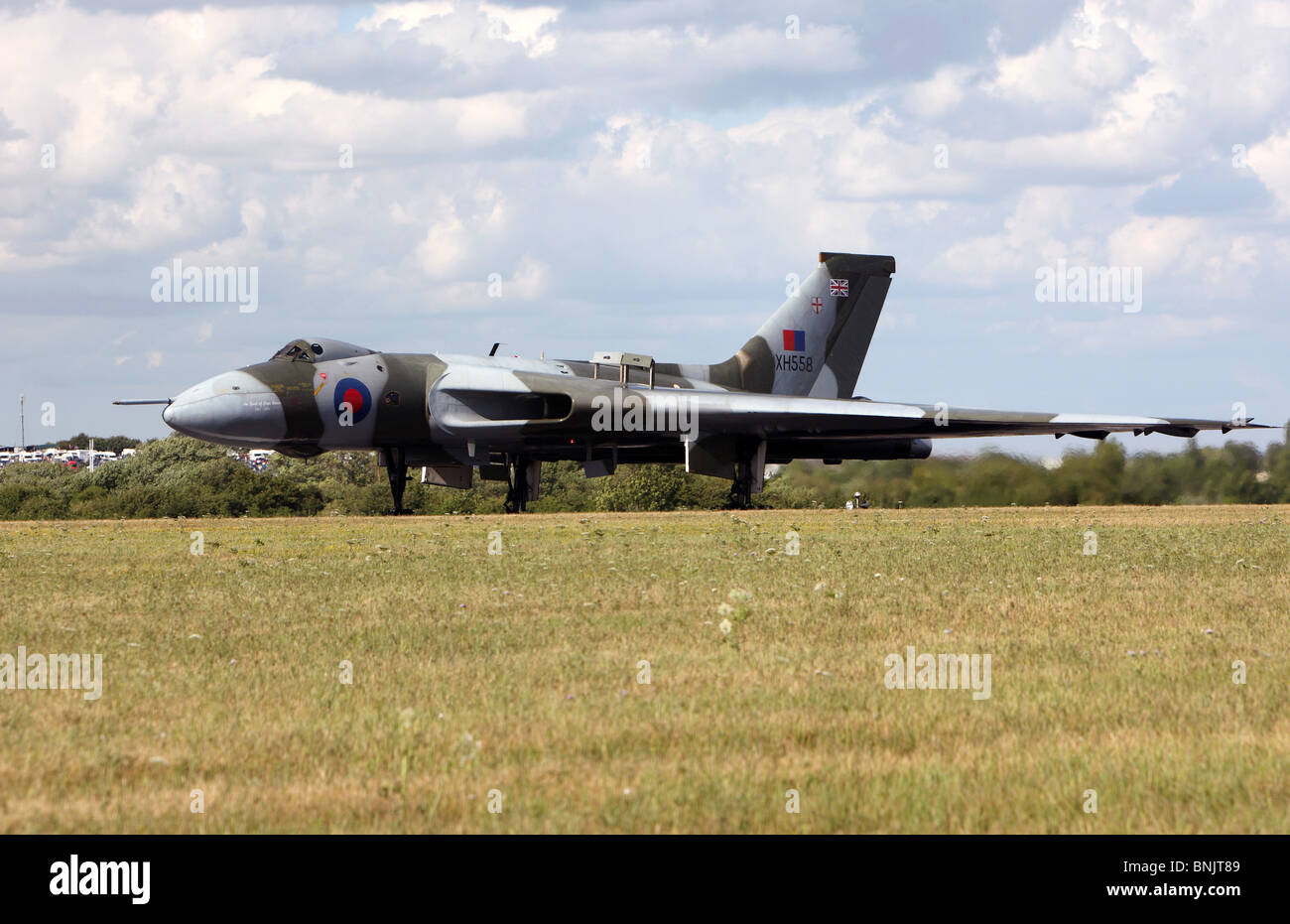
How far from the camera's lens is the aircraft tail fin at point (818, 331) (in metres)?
35.2

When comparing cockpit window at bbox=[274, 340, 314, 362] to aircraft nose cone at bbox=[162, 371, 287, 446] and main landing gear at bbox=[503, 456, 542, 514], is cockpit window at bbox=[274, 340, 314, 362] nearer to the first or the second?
aircraft nose cone at bbox=[162, 371, 287, 446]

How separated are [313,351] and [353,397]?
1251mm

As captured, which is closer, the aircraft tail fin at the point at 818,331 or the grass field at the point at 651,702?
the grass field at the point at 651,702

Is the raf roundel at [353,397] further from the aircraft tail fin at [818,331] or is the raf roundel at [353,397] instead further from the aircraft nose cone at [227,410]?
the aircraft tail fin at [818,331]

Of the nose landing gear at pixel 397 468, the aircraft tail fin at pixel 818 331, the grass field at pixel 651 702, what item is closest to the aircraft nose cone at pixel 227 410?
the nose landing gear at pixel 397 468

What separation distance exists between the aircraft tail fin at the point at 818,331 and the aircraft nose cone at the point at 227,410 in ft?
39.9

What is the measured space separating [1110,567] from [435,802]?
987cm

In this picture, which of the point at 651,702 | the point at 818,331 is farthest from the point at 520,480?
the point at 651,702

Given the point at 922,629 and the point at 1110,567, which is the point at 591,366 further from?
the point at 922,629

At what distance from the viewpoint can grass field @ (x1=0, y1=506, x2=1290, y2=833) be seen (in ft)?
17.7

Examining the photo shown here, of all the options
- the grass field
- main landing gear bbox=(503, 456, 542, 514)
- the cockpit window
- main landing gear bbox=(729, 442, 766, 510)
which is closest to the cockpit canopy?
the cockpit window

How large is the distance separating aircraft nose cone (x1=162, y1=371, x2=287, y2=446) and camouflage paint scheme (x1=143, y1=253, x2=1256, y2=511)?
0.09 ft

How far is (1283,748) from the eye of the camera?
610cm

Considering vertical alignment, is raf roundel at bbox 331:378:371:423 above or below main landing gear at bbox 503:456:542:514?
above
